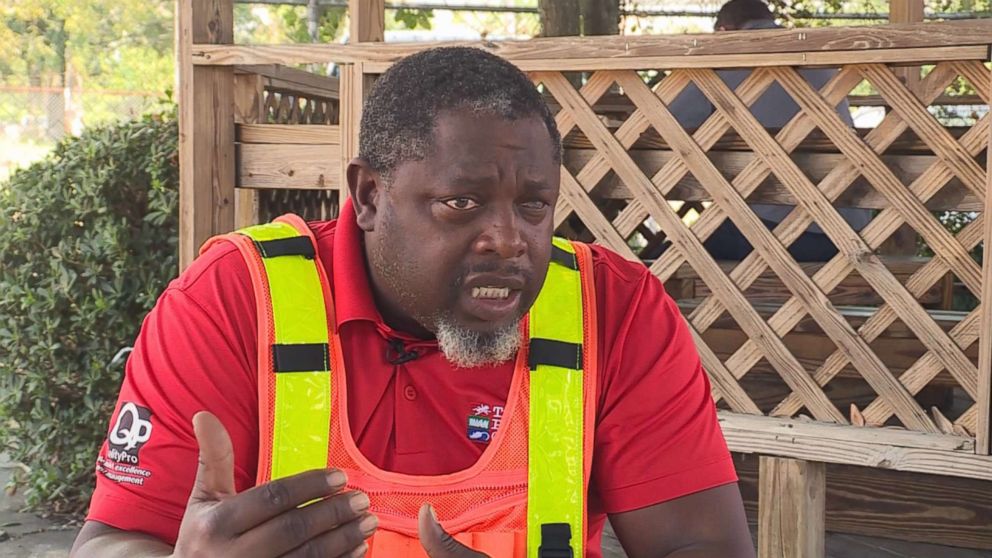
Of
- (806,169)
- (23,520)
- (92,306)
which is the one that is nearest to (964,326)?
(806,169)

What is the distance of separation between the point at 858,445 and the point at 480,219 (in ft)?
6.38

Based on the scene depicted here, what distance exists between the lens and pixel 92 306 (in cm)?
488

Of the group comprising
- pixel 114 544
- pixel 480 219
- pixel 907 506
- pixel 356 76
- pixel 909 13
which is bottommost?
pixel 907 506

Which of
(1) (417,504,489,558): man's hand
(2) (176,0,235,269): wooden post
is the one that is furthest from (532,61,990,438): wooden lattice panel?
(1) (417,504,489,558): man's hand

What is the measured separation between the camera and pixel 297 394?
1.92 m

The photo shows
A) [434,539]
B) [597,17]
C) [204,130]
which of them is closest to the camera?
[434,539]

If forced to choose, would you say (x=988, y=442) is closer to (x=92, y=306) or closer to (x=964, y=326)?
(x=964, y=326)

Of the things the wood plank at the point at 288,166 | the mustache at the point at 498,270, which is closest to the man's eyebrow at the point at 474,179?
the mustache at the point at 498,270

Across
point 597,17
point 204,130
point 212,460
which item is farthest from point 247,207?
point 597,17

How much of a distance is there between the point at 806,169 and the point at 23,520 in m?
3.44

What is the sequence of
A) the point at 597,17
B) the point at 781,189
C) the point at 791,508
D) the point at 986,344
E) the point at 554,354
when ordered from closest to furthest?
the point at 554,354, the point at 986,344, the point at 791,508, the point at 781,189, the point at 597,17

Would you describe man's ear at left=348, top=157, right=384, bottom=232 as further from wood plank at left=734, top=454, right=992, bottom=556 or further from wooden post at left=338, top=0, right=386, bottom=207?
wood plank at left=734, top=454, right=992, bottom=556

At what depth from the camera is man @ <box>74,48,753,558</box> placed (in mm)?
1913

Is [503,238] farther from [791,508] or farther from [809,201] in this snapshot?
[791,508]
